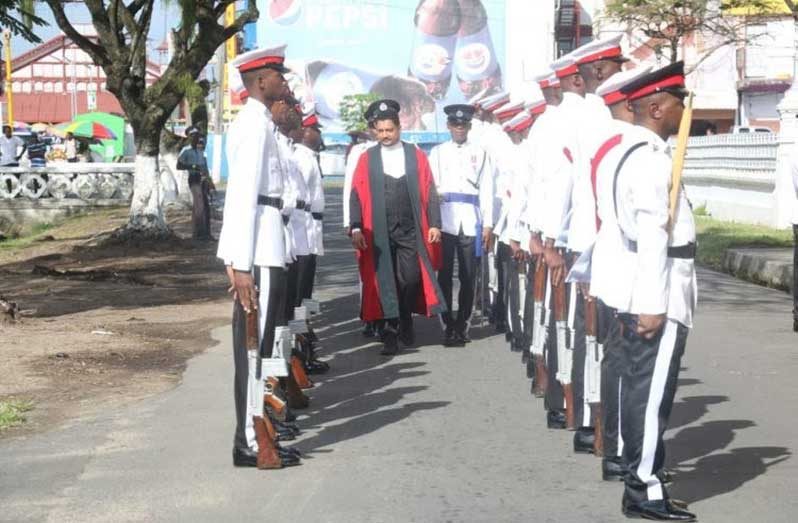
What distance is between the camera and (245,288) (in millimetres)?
7902

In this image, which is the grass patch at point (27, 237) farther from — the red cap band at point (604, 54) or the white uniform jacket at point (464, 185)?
the red cap band at point (604, 54)

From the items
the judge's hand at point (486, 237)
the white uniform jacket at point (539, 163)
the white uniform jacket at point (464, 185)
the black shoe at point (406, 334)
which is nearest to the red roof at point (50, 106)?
the white uniform jacket at point (464, 185)

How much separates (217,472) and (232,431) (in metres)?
1.19

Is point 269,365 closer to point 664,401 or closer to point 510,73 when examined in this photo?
point 664,401

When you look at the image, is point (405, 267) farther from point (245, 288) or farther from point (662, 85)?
point (662, 85)

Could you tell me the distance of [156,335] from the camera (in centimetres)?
1400

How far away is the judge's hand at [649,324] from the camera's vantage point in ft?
21.5

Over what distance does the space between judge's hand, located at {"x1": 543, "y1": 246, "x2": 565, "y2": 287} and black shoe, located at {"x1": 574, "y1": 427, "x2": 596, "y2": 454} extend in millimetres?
899

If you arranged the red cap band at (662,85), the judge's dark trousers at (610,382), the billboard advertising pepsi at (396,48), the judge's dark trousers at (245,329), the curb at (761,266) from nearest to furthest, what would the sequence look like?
the red cap band at (662,85) → the judge's dark trousers at (610,382) → the judge's dark trousers at (245,329) → the curb at (761,266) → the billboard advertising pepsi at (396,48)

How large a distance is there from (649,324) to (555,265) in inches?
91.9

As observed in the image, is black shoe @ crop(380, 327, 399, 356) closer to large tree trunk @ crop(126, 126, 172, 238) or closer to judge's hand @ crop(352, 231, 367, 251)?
judge's hand @ crop(352, 231, 367, 251)

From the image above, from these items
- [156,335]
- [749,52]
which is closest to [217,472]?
[156,335]

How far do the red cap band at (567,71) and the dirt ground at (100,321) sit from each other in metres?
3.69

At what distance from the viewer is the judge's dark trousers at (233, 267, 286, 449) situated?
8.02 m
